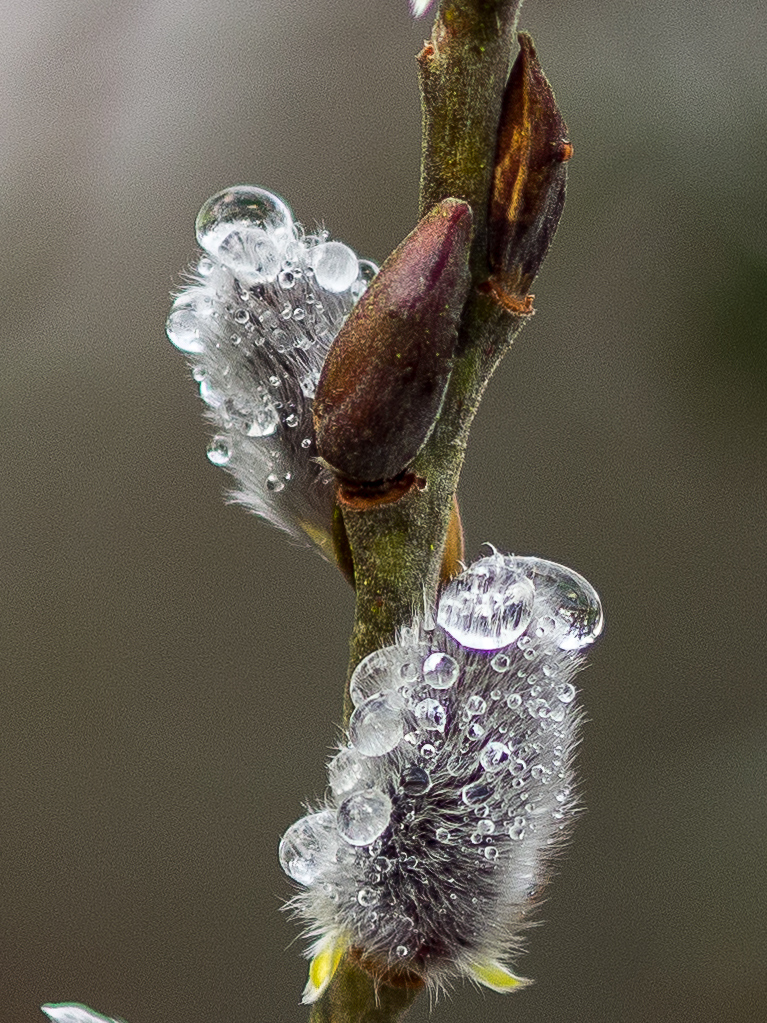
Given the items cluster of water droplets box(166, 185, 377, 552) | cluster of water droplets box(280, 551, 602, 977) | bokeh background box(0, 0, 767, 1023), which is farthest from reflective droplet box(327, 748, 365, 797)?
bokeh background box(0, 0, 767, 1023)

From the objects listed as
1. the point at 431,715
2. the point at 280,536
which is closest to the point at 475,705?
the point at 431,715

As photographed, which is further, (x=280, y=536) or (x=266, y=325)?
(x=280, y=536)

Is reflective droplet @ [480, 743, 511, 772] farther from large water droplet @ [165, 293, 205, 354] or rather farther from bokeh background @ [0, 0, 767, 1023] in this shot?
bokeh background @ [0, 0, 767, 1023]

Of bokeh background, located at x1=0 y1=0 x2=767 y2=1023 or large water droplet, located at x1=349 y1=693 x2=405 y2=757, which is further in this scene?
bokeh background, located at x1=0 y1=0 x2=767 y2=1023

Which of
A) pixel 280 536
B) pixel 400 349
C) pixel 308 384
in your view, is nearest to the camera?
pixel 400 349

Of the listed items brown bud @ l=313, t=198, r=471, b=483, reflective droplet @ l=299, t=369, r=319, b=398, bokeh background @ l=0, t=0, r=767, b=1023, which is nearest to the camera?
brown bud @ l=313, t=198, r=471, b=483

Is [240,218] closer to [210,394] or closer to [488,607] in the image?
[210,394]

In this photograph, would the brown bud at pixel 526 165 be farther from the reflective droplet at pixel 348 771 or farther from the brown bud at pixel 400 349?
the reflective droplet at pixel 348 771
